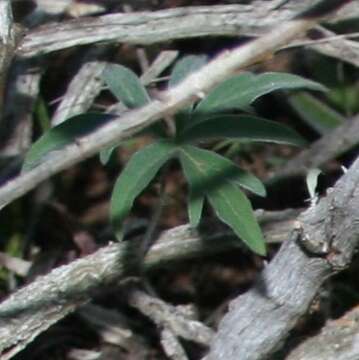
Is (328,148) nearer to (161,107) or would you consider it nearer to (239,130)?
(239,130)

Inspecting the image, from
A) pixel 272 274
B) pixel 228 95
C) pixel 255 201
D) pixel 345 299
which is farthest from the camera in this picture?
pixel 255 201

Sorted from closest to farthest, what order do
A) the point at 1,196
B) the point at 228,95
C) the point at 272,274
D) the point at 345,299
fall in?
1. the point at 1,196
2. the point at 272,274
3. the point at 228,95
4. the point at 345,299

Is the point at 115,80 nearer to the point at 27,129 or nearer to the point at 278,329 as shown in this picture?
the point at 27,129

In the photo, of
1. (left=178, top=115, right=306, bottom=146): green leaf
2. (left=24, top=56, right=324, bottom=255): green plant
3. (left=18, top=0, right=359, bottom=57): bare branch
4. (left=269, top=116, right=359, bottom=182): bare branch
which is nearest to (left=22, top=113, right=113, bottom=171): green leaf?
(left=24, top=56, right=324, bottom=255): green plant

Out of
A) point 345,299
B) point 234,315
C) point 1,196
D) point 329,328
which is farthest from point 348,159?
point 1,196

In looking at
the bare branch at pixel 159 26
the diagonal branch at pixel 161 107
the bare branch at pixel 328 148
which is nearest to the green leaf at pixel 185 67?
the bare branch at pixel 159 26

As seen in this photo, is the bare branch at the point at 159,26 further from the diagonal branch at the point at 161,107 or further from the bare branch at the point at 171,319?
the diagonal branch at the point at 161,107
